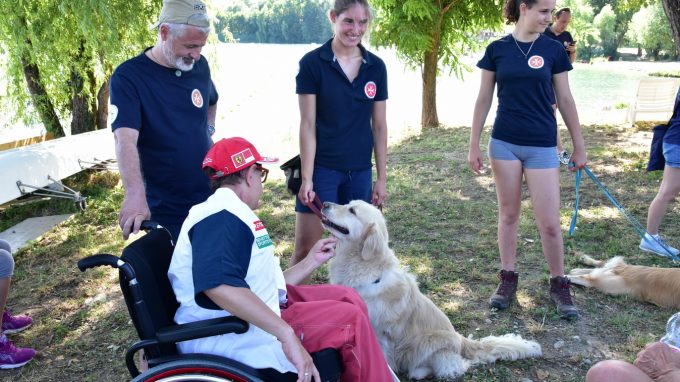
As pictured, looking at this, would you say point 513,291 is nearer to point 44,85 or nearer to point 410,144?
point 410,144

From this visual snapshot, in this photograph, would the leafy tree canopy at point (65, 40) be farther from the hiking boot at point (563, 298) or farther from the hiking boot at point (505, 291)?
the hiking boot at point (563, 298)

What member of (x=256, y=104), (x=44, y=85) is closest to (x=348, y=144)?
(x=44, y=85)

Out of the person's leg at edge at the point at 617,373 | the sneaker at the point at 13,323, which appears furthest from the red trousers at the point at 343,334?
the sneaker at the point at 13,323

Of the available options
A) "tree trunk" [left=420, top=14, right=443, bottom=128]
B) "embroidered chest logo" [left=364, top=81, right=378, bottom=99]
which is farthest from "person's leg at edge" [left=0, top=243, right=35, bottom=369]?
"tree trunk" [left=420, top=14, right=443, bottom=128]

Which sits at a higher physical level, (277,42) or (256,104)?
(277,42)

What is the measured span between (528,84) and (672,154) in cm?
199

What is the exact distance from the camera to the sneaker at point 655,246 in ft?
15.2

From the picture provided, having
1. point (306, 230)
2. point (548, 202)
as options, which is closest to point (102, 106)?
point (306, 230)

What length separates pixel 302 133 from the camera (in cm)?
323

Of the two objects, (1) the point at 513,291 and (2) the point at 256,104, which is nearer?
(1) the point at 513,291

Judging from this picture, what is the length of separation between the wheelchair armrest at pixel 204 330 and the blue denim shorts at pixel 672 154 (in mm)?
4263

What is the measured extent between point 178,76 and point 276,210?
3.80m

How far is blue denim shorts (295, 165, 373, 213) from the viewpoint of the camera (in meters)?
→ 3.31

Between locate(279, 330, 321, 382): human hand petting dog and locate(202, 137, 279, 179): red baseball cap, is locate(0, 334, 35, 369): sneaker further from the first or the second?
locate(279, 330, 321, 382): human hand petting dog
